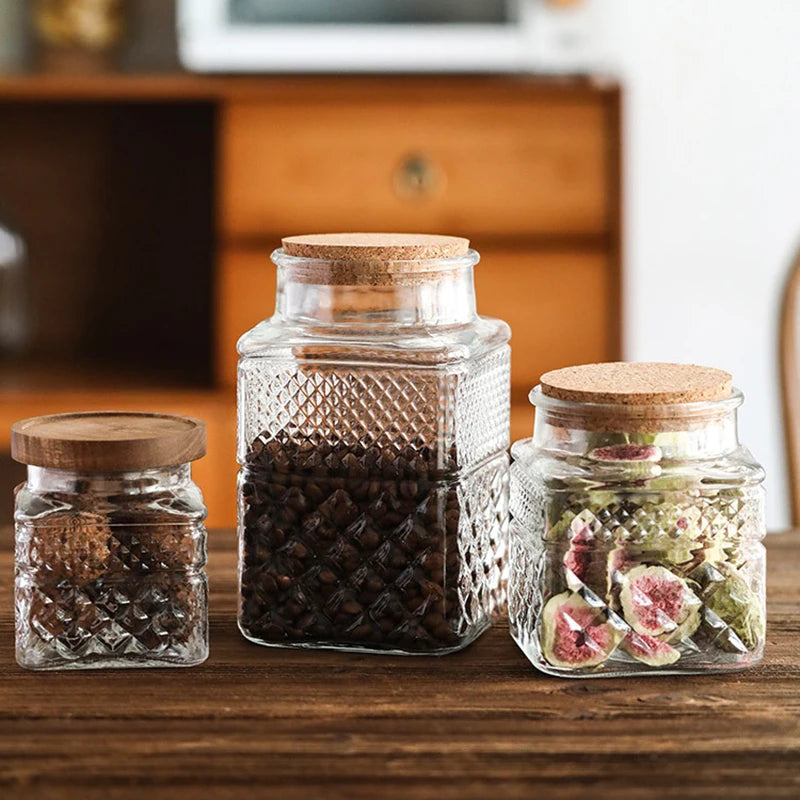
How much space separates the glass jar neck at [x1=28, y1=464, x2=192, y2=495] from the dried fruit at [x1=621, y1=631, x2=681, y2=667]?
28cm

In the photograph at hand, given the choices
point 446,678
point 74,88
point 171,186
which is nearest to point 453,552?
point 446,678

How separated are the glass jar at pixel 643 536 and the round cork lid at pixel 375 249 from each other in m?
0.11

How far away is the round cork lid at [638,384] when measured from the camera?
0.77 m

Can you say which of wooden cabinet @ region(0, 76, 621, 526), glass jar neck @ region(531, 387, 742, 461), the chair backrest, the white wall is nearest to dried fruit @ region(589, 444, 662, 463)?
glass jar neck @ region(531, 387, 742, 461)

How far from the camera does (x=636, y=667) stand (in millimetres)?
788

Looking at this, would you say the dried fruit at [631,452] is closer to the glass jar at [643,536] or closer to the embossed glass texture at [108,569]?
the glass jar at [643,536]

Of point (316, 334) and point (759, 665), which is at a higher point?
point (316, 334)

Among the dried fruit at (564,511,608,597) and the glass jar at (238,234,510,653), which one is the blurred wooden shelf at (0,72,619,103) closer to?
the glass jar at (238,234,510,653)

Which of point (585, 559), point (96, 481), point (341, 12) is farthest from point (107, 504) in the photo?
point (341, 12)

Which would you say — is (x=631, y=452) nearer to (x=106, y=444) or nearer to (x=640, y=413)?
(x=640, y=413)

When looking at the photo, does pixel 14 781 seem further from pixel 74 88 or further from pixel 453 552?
pixel 74 88

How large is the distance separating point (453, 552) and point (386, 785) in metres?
0.20

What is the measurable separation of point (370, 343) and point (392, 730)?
0.23 metres

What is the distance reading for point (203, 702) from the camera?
2.45 feet
